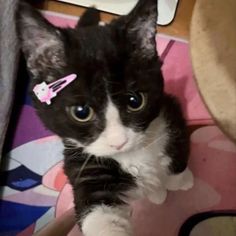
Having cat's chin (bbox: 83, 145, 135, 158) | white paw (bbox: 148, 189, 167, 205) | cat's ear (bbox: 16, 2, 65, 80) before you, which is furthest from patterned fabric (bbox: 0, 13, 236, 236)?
cat's ear (bbox: 16, 2, 65, 80)

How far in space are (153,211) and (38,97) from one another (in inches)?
20.5

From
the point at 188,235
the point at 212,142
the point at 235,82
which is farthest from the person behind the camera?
the point at 212,142

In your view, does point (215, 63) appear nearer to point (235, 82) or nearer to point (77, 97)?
point (235, 82)

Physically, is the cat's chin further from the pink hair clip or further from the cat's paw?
the cat's paw

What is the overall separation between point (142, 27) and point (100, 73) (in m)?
0.11

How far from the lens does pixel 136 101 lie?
87 centimetres

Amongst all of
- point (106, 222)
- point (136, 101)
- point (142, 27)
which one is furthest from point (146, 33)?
point (106, 222)

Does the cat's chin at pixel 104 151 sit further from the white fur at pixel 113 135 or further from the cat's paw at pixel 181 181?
the cat's paw at pixel 181 181

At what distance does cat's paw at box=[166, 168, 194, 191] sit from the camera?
121 cm

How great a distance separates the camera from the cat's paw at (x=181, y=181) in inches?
47.4

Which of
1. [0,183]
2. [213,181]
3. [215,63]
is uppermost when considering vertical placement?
[215,63]

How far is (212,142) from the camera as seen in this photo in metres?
1.33

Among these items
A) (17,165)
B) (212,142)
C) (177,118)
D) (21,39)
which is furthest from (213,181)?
(21,39)

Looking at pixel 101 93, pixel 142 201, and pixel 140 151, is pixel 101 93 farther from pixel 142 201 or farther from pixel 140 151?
pixel 142 201
